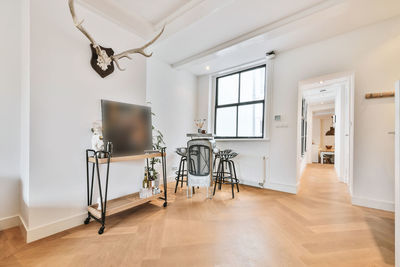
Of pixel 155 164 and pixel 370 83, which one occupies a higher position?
pixel 370 83

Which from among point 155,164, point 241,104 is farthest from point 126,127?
point 241,104

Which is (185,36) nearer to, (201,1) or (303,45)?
(201,1)

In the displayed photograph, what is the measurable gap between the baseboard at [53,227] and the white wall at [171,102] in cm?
209

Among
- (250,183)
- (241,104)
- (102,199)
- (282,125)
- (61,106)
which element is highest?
(241,104)

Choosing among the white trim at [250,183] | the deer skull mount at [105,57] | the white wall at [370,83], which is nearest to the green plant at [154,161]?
the deer skull mount at [105,57]

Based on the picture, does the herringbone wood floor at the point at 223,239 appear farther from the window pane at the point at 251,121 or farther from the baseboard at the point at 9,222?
the window pane at the point at 251,121

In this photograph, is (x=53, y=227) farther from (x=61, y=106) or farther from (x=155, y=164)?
(x=155, y=164)

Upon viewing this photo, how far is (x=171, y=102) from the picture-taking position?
13.1 feet

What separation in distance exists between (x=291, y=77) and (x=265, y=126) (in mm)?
1111

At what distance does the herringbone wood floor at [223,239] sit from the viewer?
4.54 ft

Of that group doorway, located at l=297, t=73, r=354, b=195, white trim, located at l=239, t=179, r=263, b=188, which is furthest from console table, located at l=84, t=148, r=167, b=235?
doorway, located at l=297, t=73, r=354, b=195

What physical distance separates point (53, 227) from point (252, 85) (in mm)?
4257

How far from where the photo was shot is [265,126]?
3.54 m

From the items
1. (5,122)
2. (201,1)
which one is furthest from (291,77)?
(5,122)
